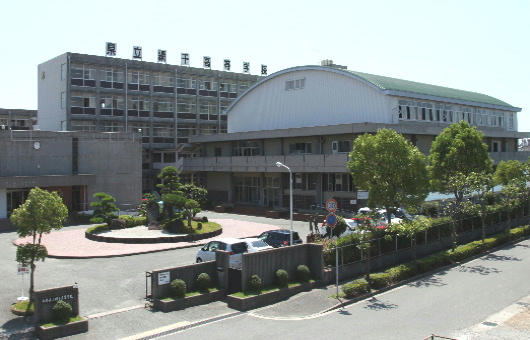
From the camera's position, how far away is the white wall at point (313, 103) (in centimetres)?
4531

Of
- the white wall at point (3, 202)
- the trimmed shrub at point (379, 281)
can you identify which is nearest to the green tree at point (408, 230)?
the trimmed shrub at point (379, 281)

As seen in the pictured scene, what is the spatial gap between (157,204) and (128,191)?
12242 mm

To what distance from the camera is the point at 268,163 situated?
153 ft

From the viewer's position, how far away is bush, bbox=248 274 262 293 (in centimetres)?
1898

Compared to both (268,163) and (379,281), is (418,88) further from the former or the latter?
(379,281)

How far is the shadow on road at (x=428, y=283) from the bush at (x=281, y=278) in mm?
5758

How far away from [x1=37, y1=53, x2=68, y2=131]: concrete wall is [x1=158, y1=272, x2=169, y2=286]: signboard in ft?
155

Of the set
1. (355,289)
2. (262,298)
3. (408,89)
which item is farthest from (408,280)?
(408,89)

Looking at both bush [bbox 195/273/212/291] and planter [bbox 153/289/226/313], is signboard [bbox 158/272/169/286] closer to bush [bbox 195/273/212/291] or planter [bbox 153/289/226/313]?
planter [bbox 153/289/226/313]

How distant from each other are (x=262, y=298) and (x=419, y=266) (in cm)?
858

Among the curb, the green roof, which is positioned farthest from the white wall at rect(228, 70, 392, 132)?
the curb

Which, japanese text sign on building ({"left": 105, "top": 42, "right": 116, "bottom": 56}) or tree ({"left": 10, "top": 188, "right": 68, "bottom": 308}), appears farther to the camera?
japanese text sign on building ({"left": 105, "top": 42, "right": 116, "bottom": 56})

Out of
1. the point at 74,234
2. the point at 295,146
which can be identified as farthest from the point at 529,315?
the point at 295,146

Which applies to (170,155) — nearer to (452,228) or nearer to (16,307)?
(452,228)
